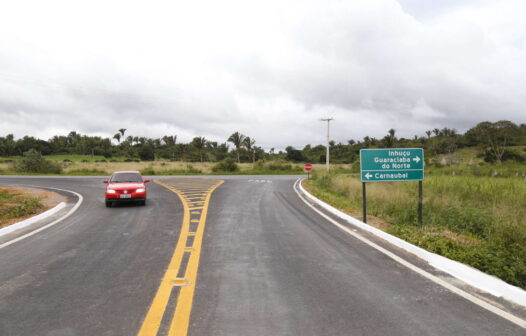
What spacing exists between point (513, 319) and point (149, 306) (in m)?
4.25

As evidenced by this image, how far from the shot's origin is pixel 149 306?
4035mm

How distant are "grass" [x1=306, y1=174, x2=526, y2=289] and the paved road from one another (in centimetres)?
123

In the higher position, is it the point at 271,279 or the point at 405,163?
the point at 405,163

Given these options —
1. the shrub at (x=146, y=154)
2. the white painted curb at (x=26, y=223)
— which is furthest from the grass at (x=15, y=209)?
the shrub at (x=146, y=154)

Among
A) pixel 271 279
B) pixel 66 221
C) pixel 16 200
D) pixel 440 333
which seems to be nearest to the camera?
pixel 440 333

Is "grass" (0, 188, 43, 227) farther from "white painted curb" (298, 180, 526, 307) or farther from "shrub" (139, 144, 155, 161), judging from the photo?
"shrub" (139, 144, 155, 161)

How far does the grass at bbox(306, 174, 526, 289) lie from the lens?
18.1ft

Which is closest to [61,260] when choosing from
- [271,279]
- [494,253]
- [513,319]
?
[271,279]

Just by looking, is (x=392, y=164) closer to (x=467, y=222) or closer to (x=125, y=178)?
(x=467, y=222)

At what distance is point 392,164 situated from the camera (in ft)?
30.1

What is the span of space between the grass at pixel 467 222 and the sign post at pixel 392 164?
1.37 meters

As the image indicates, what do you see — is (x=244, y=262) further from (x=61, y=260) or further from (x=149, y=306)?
(x=61, y=260)

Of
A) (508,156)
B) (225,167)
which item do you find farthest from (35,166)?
(508,156)

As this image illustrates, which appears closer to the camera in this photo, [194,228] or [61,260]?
[61,260]
